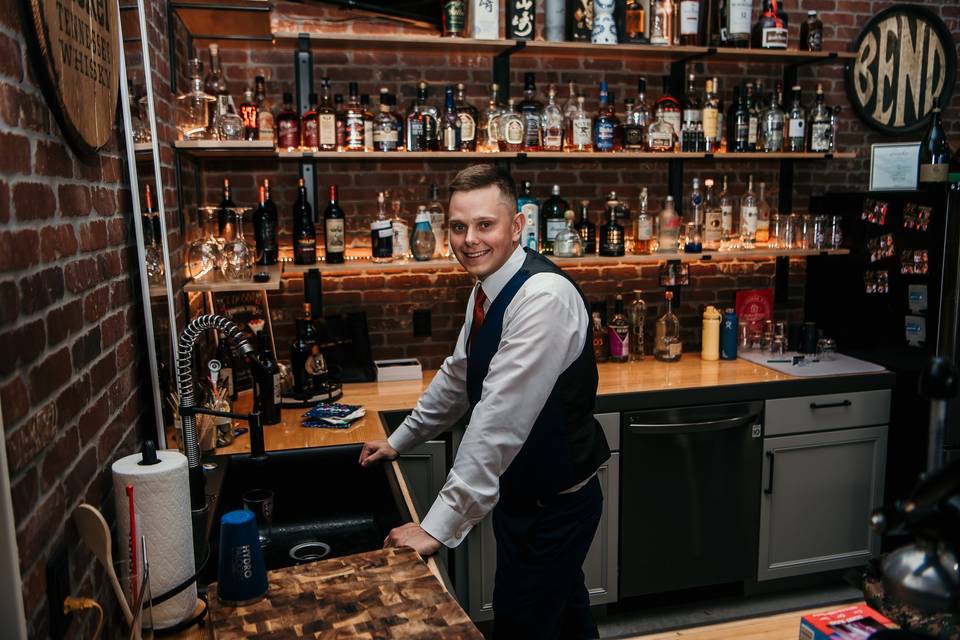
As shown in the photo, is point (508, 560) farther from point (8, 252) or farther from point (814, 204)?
point (814, 204)

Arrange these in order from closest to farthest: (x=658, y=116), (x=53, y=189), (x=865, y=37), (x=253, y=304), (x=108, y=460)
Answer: (x=53, y=189) < (x=108, y=460) < (x=253, y=304) < (x=658, y=116) < (x=865, y=37)

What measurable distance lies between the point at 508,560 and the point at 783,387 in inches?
63.8

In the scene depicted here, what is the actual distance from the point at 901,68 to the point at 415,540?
376cm

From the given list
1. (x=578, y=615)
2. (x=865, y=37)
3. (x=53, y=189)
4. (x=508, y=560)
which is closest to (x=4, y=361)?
(x=53, y=189)

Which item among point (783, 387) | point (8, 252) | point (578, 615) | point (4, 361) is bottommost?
point (578, 615)

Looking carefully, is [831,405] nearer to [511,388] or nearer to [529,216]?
[529,216]

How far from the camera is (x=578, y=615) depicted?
2283 millimetres

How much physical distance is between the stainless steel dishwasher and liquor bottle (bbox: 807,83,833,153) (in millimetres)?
1366

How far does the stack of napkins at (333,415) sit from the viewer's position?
2705mm

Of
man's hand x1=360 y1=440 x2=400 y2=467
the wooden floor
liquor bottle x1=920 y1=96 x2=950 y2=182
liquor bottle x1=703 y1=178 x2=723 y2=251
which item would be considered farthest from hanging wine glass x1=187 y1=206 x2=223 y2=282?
liquor bottle x1=920 y1=96 x2=950 y2=182

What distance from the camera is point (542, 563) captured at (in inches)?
84.8

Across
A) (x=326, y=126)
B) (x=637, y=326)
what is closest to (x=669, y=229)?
(x=637, y=326)

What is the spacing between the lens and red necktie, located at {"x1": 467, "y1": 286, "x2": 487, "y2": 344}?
2.32 m

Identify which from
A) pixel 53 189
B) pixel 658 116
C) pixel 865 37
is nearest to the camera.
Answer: pixel 53 189
